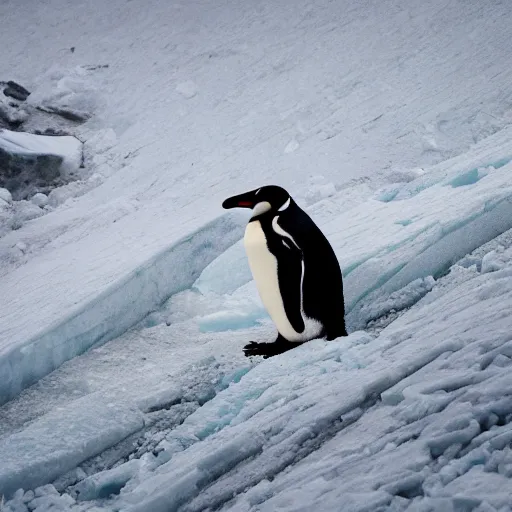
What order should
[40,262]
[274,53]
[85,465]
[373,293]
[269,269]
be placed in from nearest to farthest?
[85,465]
[269,269]
[373,293]
[40,262]
[274,53]

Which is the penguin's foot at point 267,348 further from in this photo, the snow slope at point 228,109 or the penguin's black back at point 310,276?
the snow slope at point 228,109

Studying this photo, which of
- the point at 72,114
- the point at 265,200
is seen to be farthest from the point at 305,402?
the point at 72,114

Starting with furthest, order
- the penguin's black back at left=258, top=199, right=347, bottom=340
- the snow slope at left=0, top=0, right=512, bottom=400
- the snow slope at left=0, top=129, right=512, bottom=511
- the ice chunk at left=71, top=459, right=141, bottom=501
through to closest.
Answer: the snow slope at left=0, top=0, right=512, bottom=400 < the penguin's black back at left=258, top=199, right=347, bottom=340 < the ice chunk at left=71, top=459, right=141, bottom=501 < the snow slope at left=0, top=129, right=512, bottom=511

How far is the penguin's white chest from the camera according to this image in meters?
1.88

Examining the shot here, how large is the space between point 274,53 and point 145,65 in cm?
120

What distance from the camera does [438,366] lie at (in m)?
1.28

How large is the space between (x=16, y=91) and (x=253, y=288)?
11.9ft

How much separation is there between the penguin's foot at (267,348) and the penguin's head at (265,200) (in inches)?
15.7

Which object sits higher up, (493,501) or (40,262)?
(40,262)

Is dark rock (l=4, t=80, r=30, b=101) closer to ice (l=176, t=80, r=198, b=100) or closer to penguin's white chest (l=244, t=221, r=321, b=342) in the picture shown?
ice (l=176, t=80, r=198, b=100)

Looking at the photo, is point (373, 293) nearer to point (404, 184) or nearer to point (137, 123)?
point (404, 184)

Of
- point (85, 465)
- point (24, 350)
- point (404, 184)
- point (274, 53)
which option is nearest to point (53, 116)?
point (274, 53)

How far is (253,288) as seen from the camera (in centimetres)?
237

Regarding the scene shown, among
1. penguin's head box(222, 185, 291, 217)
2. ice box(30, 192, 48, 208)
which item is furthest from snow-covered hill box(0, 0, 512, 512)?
penguin's head box(222, 185, 291, 217)
